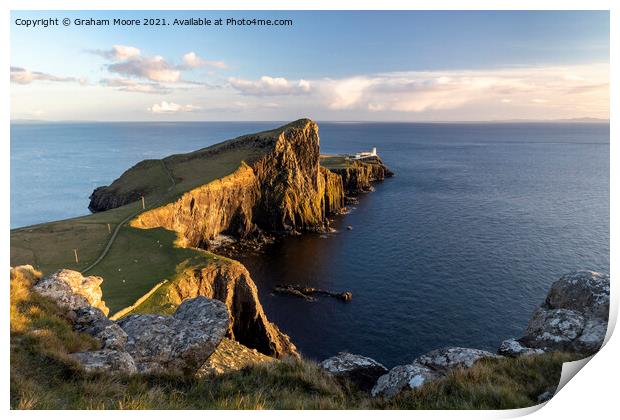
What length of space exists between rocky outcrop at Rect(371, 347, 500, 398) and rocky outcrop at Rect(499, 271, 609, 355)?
2.39 meters

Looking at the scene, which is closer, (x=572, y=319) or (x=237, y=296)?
(x=572, y=319)

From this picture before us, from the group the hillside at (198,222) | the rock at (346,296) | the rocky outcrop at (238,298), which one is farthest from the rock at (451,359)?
the rock at (346,296)

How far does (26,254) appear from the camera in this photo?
4472 cm

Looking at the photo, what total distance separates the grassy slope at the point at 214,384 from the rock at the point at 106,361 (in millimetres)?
309

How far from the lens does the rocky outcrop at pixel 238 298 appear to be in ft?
137

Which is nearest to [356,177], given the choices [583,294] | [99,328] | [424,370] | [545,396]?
[583,294]

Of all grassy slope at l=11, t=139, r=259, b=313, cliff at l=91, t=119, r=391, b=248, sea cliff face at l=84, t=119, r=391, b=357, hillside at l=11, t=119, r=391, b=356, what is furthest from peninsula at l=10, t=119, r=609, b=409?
cliff at l=91, t=119, r=391, b=248

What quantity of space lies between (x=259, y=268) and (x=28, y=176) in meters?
80.3

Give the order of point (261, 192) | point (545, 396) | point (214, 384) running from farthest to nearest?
point (261, 192) < point (214, 384) < point (545, 396)

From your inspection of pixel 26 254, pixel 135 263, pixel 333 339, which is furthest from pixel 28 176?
pixel 333 339

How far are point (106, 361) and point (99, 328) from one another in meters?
2.27

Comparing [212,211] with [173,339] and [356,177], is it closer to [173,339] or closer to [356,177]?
[173,339]

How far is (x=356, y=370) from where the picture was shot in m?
14.1
